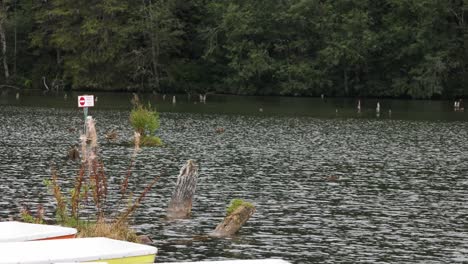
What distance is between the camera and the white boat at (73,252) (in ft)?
64.2

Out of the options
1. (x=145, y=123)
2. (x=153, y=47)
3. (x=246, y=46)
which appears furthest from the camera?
(x=153, y=47)

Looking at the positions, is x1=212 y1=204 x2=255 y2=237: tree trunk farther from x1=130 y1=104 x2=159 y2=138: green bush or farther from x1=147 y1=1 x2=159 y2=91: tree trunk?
x1=147 y1=1 x2=159 y2=91: tree trunk

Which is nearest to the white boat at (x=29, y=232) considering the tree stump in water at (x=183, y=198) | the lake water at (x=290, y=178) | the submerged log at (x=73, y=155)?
the lake water at (x=290, y=178)

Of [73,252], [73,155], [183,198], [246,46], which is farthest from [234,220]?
[246,46]

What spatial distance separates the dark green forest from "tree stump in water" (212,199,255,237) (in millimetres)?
98409

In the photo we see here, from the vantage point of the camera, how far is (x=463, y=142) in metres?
70.3

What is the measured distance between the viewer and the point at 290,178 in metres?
46.8

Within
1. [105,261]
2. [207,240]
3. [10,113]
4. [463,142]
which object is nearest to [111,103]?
[10,113]

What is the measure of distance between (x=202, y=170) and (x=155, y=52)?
9228 cm

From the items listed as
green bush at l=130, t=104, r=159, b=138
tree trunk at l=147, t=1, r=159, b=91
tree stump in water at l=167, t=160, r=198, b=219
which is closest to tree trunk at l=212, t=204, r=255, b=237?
tree stump in water at l=167, t=160, r=198, b=219

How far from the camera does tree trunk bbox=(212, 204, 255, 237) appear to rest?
31219 millimetres

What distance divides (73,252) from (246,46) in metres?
118

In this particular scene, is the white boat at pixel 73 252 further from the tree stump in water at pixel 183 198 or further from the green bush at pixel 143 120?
the green bush at pixel 143 120

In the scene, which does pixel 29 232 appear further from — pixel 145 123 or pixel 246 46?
pixel 246 46
